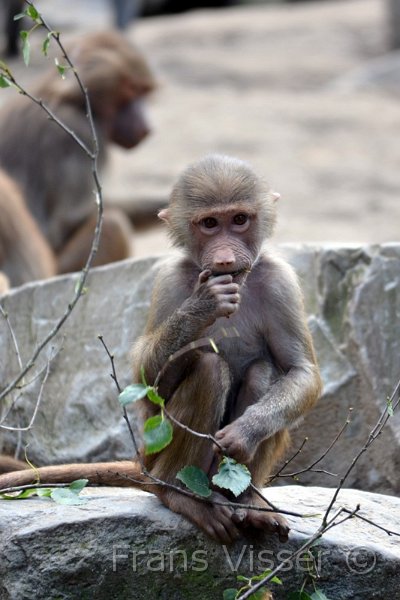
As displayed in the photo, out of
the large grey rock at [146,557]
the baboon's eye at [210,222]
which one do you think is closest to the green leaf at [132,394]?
the large grey rock at [146,557]

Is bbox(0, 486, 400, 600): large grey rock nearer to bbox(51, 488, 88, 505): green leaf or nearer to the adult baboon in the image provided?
bbox(51, 488, 88, 505): green leaf

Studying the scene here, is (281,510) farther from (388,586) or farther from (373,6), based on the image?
(373,6)

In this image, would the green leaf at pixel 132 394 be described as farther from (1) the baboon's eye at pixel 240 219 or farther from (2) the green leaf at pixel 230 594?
(1) the baboon's eye at pixel 240 219

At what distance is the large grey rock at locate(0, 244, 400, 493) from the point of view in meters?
5.75

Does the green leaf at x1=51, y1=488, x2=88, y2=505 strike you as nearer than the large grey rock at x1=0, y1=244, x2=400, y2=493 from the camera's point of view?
Yes

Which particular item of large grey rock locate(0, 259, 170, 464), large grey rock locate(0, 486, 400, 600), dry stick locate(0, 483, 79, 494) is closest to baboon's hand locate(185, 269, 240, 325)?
large grey rock locate(0, 486, 400, 600)

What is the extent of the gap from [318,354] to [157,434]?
2.15 metres

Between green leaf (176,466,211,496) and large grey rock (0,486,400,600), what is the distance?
0.63 ft

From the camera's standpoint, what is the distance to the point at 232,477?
13.5ft

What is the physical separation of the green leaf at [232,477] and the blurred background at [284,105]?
18.8 feet

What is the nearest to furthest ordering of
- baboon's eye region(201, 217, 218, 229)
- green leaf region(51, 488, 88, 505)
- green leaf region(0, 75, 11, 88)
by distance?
green leaf region(51, 488, 88, 505) → baboon's eye region(201, 217, 218, 229) → green leaf region(0, 75, 11, 88)

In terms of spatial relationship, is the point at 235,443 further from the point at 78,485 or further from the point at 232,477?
the point at 78,485

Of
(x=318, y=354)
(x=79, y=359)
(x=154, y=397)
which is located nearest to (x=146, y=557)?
(x=154, y=397)

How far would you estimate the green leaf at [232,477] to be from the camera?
409 cm
